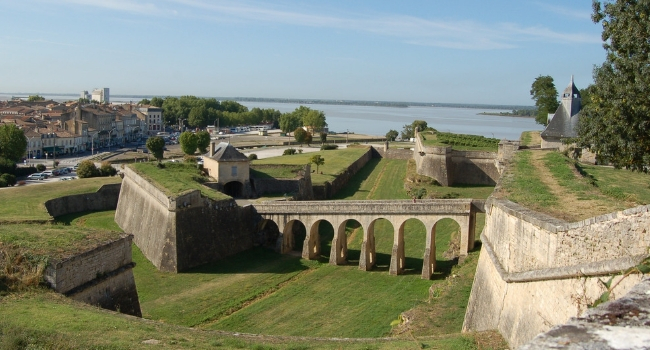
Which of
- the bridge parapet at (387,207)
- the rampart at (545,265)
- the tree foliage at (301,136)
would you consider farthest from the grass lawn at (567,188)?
the tree foliage at (301,136)

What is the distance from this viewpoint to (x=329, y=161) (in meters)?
52.9

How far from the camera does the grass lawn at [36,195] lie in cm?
2859

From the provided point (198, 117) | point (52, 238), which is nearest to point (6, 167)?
point (52, 238)

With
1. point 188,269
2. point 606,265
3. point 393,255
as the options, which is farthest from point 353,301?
point 606,265

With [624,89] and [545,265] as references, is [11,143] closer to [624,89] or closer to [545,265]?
[624,89]

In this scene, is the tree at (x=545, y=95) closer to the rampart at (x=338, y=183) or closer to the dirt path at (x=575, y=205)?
the rampart at (x=338, y=183)

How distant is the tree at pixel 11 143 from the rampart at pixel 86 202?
59.1 feet

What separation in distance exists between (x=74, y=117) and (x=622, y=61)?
7756cm

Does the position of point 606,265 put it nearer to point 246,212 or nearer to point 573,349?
point 573,349

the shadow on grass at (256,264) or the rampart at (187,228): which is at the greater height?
the rampart at (187,228)

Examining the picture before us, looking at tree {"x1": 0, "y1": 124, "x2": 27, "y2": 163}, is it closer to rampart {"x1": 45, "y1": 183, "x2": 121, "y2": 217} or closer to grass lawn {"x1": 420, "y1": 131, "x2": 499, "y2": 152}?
rampart {"x1": 45, "y1": 183, "x2": 121, "y2": 217}

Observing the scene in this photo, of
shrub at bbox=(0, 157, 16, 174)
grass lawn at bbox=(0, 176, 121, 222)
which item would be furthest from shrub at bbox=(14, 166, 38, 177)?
grass lawn at bbox=(0, 176, 121, 222)

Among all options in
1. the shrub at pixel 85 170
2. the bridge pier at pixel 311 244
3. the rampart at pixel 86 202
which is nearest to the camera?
the bridge pier at pixel 311 244

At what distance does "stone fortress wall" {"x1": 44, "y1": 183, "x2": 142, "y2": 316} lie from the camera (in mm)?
14211
